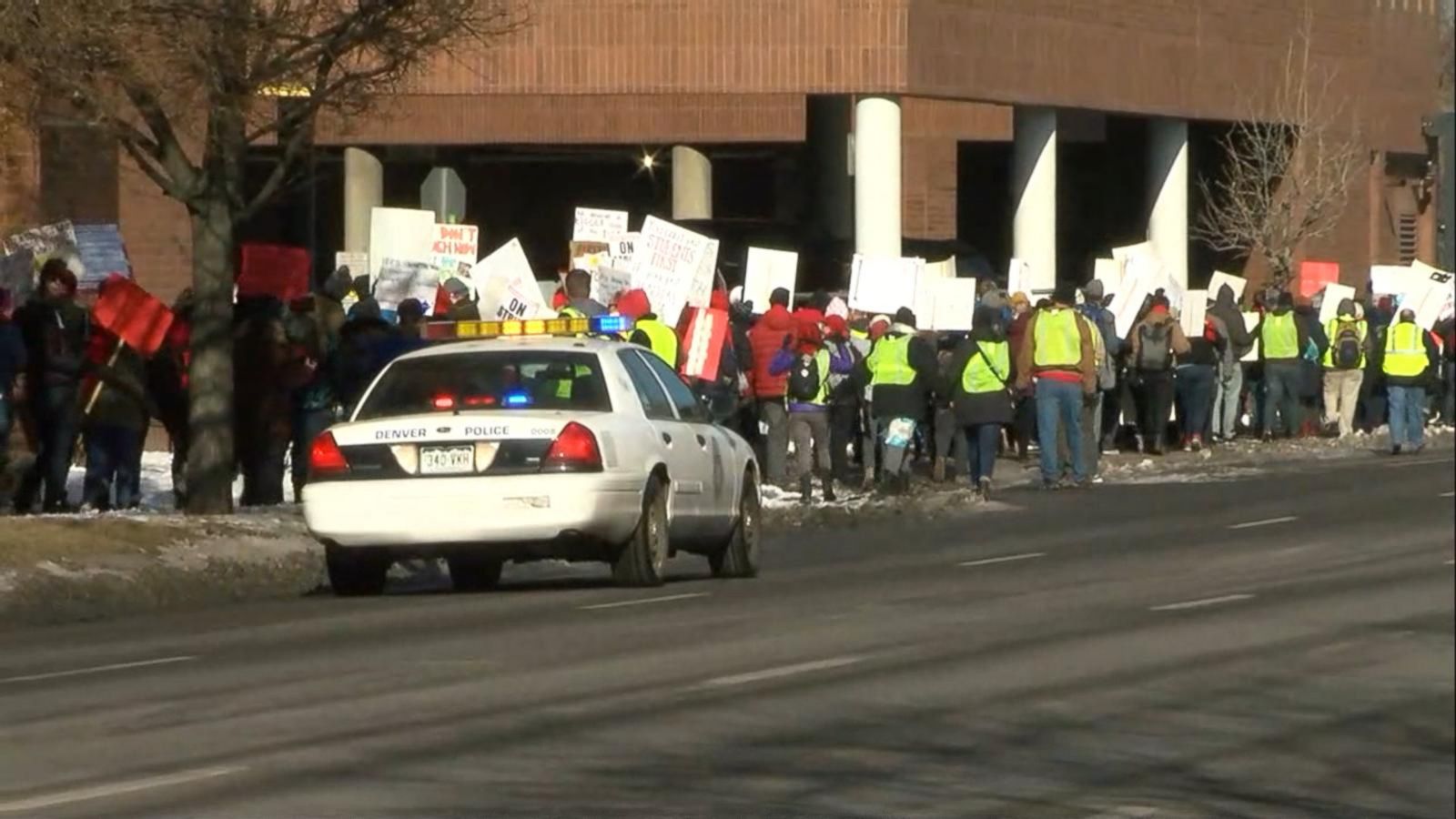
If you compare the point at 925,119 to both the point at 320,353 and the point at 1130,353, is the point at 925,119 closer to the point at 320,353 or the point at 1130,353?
the point at 1130,353

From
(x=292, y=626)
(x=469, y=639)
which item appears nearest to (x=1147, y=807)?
(x=469, y=639)

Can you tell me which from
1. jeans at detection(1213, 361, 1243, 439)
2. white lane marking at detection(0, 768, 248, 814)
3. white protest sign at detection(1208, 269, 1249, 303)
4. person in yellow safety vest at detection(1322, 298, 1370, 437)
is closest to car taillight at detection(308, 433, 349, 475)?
white lane marking at detection(0, 768, 248, 814)

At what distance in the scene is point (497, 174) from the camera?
55.2m

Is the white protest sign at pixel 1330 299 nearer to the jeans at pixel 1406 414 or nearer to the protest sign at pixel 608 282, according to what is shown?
the jeans at pixel 1406 414

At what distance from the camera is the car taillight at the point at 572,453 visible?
16047 mm

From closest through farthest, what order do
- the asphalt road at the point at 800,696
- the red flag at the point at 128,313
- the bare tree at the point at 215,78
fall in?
the asphalt road at the point at 800,696 < the bare tree at the point at 215,78 < the red flag at the point at 128,313

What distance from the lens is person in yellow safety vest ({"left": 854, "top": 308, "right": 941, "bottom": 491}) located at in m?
26.3

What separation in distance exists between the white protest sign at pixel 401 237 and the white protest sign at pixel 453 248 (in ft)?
0.23

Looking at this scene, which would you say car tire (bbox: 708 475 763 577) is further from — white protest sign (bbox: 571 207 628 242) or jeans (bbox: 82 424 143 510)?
white protest sign (bbox: 571 207 628 242)

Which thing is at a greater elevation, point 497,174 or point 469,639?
point 497,174

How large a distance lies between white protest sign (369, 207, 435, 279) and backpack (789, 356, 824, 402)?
3.58m

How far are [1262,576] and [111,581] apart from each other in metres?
6.75

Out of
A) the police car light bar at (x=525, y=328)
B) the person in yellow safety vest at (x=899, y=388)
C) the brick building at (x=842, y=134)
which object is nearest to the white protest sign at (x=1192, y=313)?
the brick building at (x=842, y=134)

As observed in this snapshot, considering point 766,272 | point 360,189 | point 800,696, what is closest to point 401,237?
point 766,272
